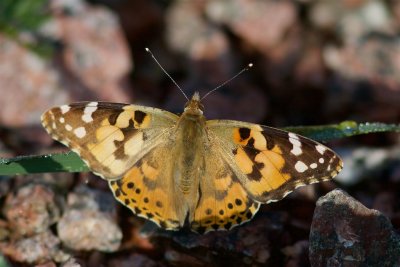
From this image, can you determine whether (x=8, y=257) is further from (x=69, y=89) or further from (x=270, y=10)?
(x=270, y=10)

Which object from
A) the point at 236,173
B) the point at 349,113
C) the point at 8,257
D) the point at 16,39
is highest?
the point at 349,113

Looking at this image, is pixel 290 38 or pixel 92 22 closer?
pixel 92 22

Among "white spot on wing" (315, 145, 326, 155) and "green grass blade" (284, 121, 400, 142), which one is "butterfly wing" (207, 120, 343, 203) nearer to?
"white spot on wing" (315, 145, 326, 155)

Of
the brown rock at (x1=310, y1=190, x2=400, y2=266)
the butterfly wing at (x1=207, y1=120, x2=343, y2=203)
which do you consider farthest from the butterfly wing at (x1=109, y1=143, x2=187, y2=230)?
the brown rock at (x1=310, y1=190, x2=400, y2=266)

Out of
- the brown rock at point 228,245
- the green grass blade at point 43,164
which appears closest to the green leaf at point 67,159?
the green grass blade at point 43,164

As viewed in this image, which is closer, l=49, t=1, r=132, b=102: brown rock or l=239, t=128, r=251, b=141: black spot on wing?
l=239, t=128, r=251, b=141: black spot on wing

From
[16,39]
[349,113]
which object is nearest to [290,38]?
[349,113]

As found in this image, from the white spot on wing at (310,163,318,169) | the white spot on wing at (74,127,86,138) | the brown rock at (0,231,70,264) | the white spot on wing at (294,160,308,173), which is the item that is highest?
the white spot on wing at (310,163,318,169)
